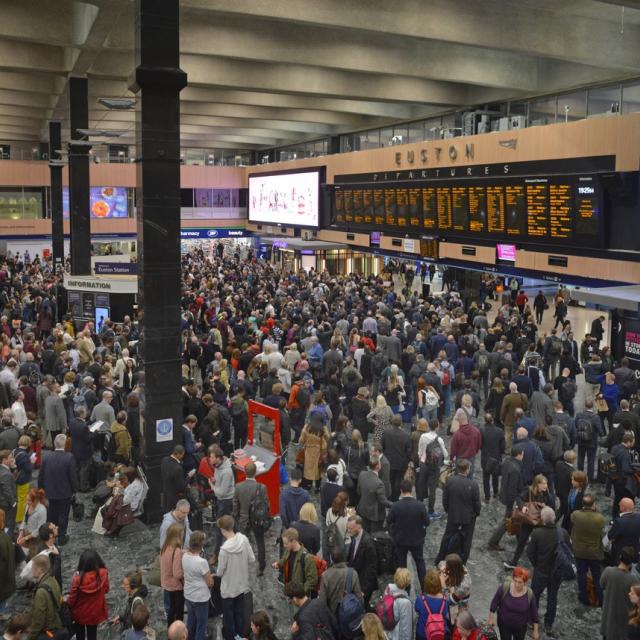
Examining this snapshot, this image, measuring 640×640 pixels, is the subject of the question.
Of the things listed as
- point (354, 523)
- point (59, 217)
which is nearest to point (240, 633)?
point (354, 523)

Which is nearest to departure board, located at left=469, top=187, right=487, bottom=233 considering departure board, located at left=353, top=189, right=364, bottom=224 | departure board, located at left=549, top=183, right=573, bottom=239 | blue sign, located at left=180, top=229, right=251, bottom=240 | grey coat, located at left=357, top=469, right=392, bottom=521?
departure board, located at left=549, top=183, right=573, bottom=239

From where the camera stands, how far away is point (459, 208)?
2150 centimetres

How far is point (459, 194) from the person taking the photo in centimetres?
2147

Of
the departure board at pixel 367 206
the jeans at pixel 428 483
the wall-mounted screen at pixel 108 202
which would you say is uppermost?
the wall-mounted screen at pixel 108 202

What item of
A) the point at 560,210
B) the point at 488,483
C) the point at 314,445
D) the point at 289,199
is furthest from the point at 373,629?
the point at 289,199

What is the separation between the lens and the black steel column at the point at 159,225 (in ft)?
31.3

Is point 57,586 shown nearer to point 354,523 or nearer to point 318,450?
point 354,523

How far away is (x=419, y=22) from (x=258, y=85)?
7.74 metres

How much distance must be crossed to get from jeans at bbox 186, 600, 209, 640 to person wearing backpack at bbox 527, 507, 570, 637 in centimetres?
313

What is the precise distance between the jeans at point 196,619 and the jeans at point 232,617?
0.23 m

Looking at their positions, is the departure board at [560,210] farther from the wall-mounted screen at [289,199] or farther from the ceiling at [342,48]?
the wall-mounted screen at [289,199]

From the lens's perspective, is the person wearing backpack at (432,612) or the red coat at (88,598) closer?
the person wearing backpack at (432,612)

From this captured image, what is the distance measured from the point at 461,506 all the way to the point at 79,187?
18.7 meters

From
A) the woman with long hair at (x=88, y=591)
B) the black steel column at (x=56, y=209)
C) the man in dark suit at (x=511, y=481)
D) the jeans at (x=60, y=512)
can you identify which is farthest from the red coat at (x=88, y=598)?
the black steel column at (x=56, y=209)
